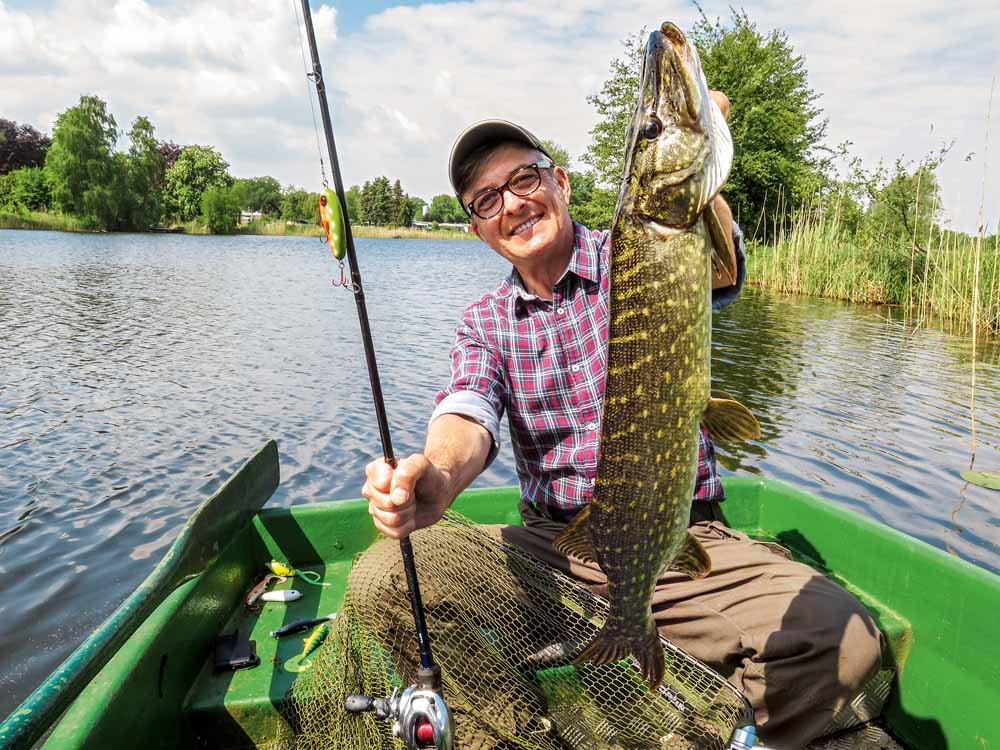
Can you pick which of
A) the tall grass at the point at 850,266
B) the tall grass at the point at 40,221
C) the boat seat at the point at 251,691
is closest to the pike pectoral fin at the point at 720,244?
the boat seat at the point at 251,691

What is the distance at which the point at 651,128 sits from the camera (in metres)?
1.91

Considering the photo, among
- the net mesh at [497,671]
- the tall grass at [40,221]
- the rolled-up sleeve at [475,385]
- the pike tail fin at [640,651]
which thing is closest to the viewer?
the pike tail fin at [640,651]

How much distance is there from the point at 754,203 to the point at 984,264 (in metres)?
24.3

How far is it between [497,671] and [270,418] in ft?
25.0

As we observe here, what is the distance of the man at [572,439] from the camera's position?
2365 millimetres

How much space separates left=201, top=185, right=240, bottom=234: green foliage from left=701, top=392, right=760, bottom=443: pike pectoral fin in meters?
72.4

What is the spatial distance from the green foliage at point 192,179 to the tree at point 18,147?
1218cm

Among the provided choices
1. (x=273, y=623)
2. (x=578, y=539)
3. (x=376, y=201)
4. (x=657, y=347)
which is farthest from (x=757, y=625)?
(x=376, y=201)

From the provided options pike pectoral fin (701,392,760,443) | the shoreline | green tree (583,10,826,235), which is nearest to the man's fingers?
pike pectoral fin (701,392,760,443)

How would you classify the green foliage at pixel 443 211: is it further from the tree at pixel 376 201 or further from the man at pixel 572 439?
the man at pixel 572 439

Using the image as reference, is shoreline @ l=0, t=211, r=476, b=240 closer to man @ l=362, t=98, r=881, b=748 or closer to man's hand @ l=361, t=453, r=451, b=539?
man @ l=362, t=98, r=881, b=748

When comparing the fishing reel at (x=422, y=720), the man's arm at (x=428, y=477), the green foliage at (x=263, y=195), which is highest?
the green foliage at (x=263, y=195)

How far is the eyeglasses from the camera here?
2.85 m

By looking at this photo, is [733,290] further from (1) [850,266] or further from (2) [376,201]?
(2) [376,201]
